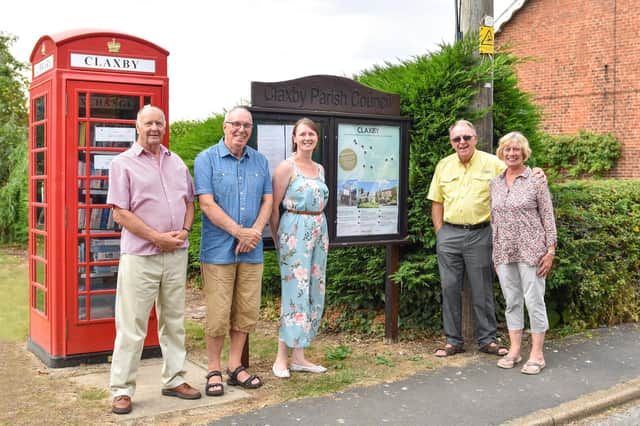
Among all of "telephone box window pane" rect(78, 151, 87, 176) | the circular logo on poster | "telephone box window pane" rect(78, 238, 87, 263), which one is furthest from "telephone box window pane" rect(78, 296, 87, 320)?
the circular logo on poster

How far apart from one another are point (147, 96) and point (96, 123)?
0.49 meters

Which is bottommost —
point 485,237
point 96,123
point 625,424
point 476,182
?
point 625,424

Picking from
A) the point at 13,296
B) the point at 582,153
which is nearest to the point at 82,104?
the point at 13,296

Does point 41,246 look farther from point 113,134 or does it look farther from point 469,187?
point 469,187

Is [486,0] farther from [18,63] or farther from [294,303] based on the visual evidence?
[18,63]

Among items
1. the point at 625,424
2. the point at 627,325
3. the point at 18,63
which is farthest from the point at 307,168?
the point at 18,63

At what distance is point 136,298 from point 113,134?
184 centimetres

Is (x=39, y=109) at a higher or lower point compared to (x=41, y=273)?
higher

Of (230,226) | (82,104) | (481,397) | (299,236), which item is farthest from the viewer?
(82,104)

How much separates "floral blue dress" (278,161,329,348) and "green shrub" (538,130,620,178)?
1356cm

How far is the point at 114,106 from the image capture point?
5.84 meters

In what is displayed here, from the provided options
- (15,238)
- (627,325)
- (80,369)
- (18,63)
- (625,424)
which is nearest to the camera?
(625,424)

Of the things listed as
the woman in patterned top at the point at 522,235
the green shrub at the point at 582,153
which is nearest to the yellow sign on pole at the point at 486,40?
the woman in patterned top at the point at 522,235

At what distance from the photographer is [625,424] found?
189 inches
